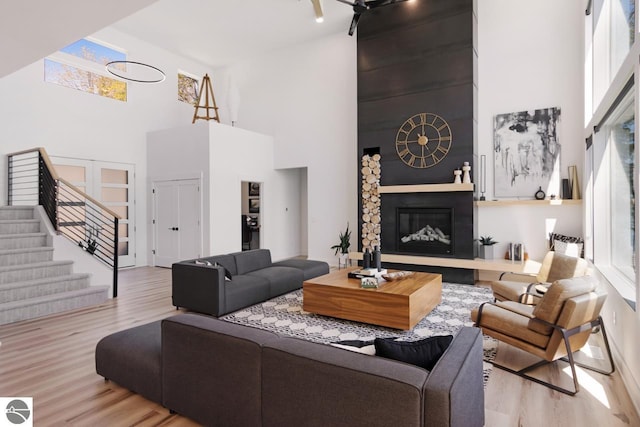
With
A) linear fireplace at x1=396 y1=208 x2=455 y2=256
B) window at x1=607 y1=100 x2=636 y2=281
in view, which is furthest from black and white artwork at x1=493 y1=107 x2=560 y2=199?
window at x1=607 y1=100 x2=636 y2=281

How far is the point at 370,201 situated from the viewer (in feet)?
22.9

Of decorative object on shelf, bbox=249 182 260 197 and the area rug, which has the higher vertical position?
decorative object on shelf, bbox=249 182 260 197

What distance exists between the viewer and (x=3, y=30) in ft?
7.92

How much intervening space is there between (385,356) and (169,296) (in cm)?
443

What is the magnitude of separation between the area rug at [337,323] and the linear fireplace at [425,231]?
138 centimetres

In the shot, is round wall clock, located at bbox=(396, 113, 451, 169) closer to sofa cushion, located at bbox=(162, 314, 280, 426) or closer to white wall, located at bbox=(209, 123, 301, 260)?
white wall, located at bbox=(209, 123, 301, 260)

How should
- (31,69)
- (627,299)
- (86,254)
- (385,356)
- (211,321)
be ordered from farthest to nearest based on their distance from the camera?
(31,69), (86,254), (627,299), (211,321), (385,356)

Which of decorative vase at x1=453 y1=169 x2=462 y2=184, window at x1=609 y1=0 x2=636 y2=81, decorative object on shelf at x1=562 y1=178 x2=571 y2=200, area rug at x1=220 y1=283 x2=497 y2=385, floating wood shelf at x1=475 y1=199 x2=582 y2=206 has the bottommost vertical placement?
area rug at x1=220 y1=283 x2=497 y2=385

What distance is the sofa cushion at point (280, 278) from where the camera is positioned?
195 inches

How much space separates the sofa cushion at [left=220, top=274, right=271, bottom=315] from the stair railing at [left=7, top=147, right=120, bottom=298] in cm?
199

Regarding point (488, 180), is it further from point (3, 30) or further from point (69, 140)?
point (69, 140)

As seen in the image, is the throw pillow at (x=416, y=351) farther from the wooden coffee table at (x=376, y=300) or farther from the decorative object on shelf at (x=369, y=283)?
the decorative object on shelf at (x=369, y=283)

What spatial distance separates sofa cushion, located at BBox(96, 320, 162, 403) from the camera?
239 centimetres

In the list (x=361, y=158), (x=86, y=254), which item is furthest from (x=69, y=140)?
(x=361, y=158)
